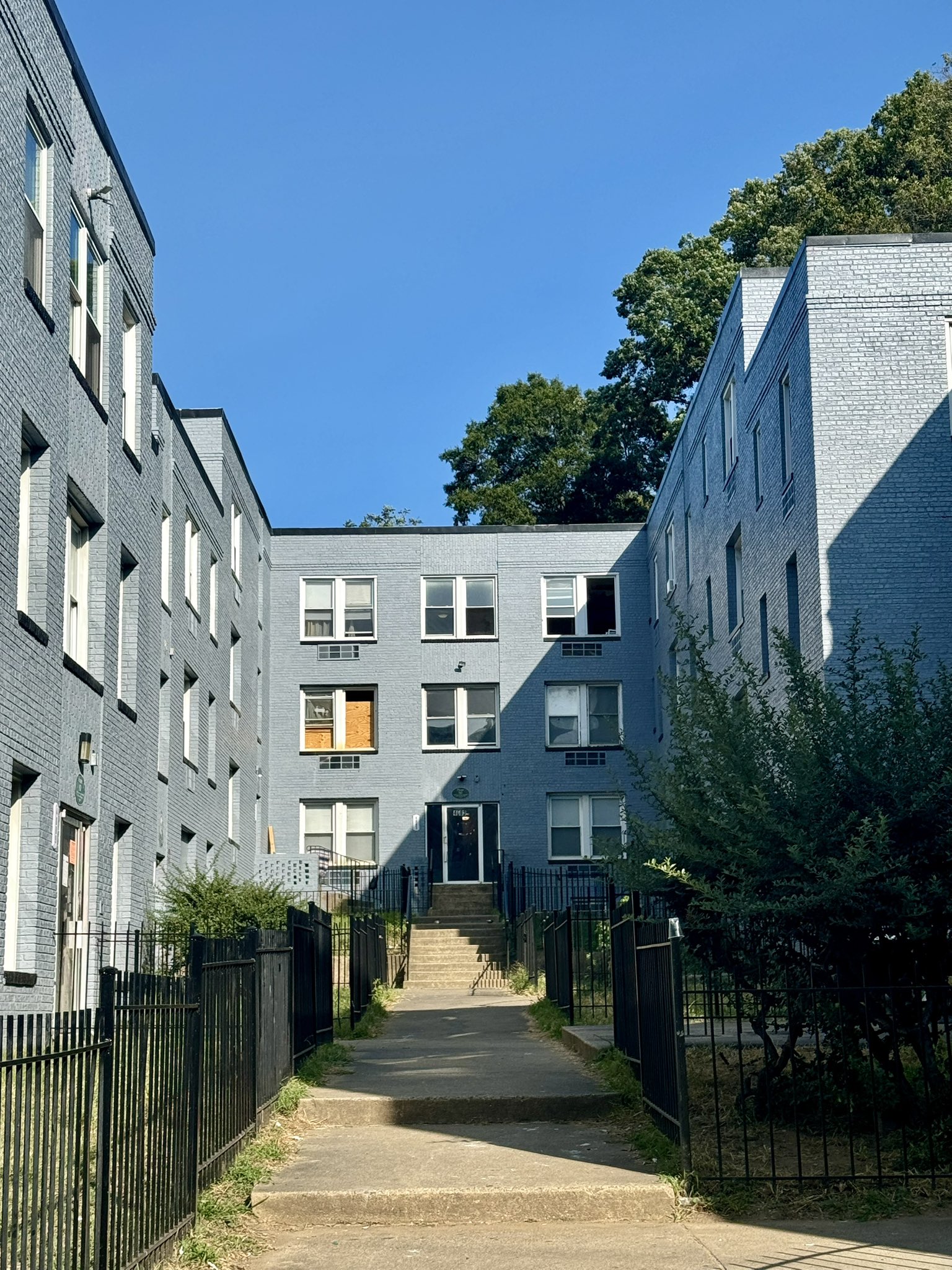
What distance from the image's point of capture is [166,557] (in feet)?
83.3

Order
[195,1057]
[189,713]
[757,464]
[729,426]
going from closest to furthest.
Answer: [195,1057] < [757,464] < [729,426] < [189,713]

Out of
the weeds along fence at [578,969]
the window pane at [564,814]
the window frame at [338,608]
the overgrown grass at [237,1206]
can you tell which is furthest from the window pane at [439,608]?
the overgrown grass at [237,1206]

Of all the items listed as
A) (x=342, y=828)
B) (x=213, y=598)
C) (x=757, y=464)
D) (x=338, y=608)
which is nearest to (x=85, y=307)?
(x=757, y=464)

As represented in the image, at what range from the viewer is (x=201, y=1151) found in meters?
8.20

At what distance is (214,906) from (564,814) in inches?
744

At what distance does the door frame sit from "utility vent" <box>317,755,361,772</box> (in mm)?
2520

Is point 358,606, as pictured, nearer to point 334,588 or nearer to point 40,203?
point 334,588

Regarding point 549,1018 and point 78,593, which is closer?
point 549,1018

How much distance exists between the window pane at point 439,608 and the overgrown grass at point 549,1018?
→ 66.6 ft

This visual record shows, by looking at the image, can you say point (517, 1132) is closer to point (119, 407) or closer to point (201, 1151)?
point (201, 1151)

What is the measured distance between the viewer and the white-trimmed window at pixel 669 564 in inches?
1411

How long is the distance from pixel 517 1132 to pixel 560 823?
29.2 meters

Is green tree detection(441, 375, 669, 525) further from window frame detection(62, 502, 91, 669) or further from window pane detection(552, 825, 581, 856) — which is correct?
window frame detection(62, 502, 91, 669)

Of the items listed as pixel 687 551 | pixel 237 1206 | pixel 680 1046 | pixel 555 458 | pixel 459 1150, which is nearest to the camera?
pixel 237 1206
